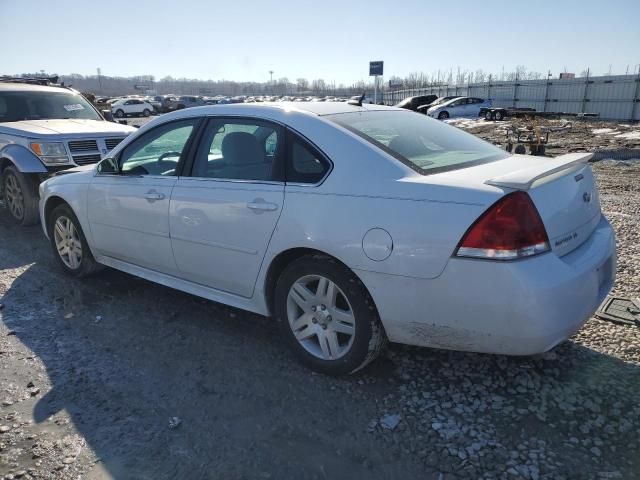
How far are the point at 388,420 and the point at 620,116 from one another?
34.6 m

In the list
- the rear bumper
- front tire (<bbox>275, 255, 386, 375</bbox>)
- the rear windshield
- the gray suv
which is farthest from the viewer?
the gray suv

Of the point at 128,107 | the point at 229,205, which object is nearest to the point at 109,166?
the point at 229,205

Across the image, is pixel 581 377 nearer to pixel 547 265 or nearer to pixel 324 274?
pixel 547 265

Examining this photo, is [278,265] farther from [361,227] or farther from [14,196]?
[14,196]

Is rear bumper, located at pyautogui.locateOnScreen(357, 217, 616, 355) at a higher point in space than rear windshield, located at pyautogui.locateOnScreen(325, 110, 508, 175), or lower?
lower

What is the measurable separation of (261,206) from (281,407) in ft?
4.01

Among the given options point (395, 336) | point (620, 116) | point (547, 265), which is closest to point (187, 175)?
point (395, 336)

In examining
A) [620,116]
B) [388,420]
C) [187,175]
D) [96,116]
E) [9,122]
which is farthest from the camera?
[620,116]

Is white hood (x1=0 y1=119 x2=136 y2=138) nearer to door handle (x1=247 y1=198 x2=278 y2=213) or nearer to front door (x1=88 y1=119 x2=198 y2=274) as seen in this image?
front door (x1=88 y1=119 x2=198 y2=274)

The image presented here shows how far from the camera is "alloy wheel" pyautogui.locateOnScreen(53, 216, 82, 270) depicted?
4785 millimetres

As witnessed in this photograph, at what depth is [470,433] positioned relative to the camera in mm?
2533

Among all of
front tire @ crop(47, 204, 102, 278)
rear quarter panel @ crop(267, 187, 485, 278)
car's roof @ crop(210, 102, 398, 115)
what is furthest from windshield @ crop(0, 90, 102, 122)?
rear quarter panel @ crop(267, 187, 485, 278)

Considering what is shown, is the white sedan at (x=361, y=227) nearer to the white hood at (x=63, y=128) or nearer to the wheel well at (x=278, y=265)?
the wheel well at (x=278, y=265)

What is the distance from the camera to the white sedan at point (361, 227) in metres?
2.42
